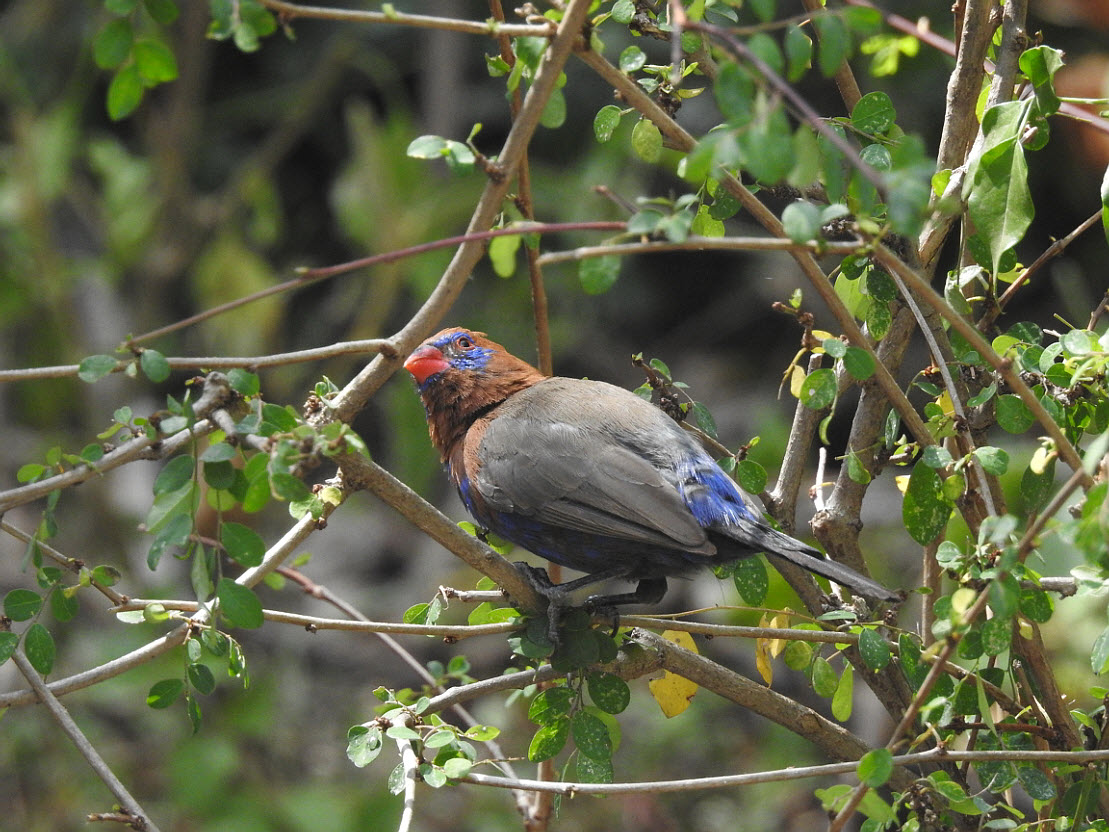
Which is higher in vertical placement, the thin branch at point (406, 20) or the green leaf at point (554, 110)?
the thin branch at point (406, 20)

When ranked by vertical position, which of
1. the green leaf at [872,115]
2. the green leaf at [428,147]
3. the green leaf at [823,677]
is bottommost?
the green leaf at [823,677]

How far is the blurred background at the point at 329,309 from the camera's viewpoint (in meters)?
5.65

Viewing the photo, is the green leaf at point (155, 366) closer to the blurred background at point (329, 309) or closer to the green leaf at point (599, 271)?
the green leaf at point (599, 271)

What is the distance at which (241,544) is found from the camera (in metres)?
1.84

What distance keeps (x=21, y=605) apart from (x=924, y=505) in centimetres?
159

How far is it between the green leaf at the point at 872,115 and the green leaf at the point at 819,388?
1.53 feet

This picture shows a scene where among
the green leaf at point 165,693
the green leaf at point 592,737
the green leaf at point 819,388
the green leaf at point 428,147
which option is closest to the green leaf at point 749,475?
the green leaf at point 819,388

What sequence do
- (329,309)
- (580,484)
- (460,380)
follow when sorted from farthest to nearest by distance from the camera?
(329,309)
(460,380)
(580,484)

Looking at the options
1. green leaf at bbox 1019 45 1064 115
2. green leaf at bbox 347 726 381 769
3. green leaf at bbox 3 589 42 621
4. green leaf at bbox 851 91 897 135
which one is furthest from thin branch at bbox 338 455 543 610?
green leaf at bbox 1019 45 1064 115

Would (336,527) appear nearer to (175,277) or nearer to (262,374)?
(262,374)

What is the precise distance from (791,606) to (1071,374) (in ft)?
5.74

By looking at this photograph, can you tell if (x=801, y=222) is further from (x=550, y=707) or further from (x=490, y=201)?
(x=550, y=707)

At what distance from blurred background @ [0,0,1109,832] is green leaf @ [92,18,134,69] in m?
3.67

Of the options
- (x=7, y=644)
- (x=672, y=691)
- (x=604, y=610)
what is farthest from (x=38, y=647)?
(x=672, y=691)
